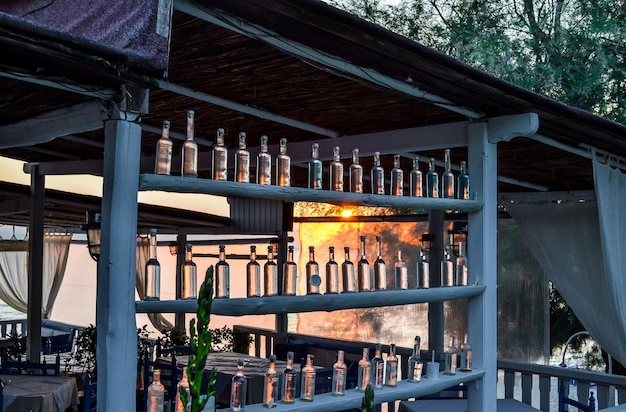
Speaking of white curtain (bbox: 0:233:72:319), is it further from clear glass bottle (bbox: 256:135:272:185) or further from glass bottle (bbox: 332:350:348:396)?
clear glass bottle (bbox: 256:135:272:185)

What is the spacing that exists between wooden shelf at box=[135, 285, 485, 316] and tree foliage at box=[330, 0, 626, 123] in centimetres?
811

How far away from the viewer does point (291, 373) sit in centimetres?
371

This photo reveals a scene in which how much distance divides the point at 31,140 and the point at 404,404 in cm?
353

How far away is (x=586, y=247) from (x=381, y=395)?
3432mm

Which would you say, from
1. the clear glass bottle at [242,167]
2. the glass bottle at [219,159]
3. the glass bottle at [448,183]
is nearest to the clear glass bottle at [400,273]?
the glass bottle at [448,183]

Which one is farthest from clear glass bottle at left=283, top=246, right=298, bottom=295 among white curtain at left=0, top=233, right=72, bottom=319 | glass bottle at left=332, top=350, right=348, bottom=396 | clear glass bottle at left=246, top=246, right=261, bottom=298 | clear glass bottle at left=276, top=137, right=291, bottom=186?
white curtain at left=0, top=233, right=72, bottom=319

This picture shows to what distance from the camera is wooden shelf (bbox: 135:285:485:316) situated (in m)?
3.22

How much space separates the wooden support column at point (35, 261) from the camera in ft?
22.8

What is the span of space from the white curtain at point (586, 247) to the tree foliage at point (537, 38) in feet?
16.0

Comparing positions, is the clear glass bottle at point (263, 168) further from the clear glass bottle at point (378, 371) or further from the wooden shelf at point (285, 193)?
the clear glass bottle at point (378, 371)

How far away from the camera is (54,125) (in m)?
3.65

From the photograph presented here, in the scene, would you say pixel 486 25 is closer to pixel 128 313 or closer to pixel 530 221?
pixel 530 221

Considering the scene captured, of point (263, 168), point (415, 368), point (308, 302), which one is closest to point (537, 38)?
point (415, 368)

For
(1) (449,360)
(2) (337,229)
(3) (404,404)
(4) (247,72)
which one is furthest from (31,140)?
(2) (337,229)
